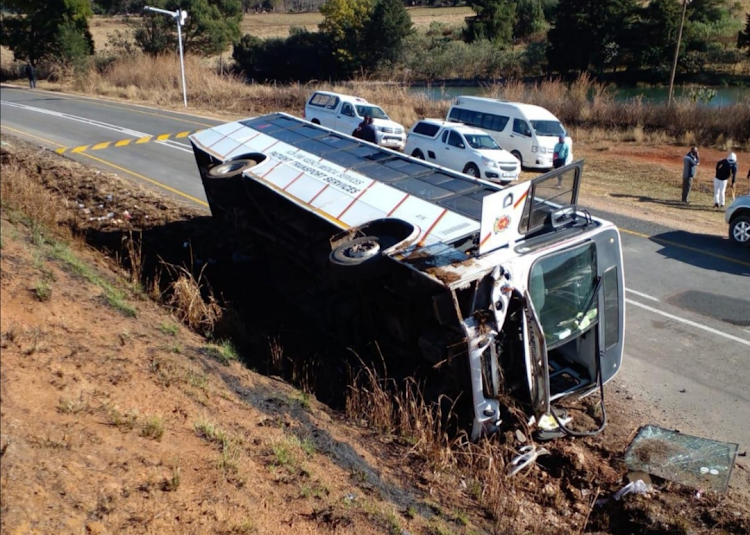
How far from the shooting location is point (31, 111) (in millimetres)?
29344

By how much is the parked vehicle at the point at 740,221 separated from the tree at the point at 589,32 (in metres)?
38.8

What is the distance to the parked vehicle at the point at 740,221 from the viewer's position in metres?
14.0

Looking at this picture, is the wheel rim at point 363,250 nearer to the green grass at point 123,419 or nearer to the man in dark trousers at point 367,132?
the green grass at point 123,419

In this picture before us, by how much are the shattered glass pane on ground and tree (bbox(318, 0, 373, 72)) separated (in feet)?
164

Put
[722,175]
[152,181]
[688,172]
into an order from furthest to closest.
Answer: [688,172], [152,181], [722,175]

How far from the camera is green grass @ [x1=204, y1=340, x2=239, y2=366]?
7.45 meters

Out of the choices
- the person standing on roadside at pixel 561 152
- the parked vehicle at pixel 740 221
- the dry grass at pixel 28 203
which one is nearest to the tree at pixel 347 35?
the person standing on roadside at pixel 561 152

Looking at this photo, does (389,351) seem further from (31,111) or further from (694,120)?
(31,111)

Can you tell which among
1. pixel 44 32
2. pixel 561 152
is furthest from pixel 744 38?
pixel 44 32

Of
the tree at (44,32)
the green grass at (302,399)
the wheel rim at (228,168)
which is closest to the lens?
the green grass at (302,399)

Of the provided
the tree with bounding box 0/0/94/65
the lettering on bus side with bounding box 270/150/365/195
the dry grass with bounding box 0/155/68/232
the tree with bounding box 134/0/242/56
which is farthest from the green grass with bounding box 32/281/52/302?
the tree with bounding box 134/0/242/56

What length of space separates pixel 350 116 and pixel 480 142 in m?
6.15

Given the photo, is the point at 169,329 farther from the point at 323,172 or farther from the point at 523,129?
the point at 523,129

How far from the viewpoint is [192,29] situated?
51.9 m
